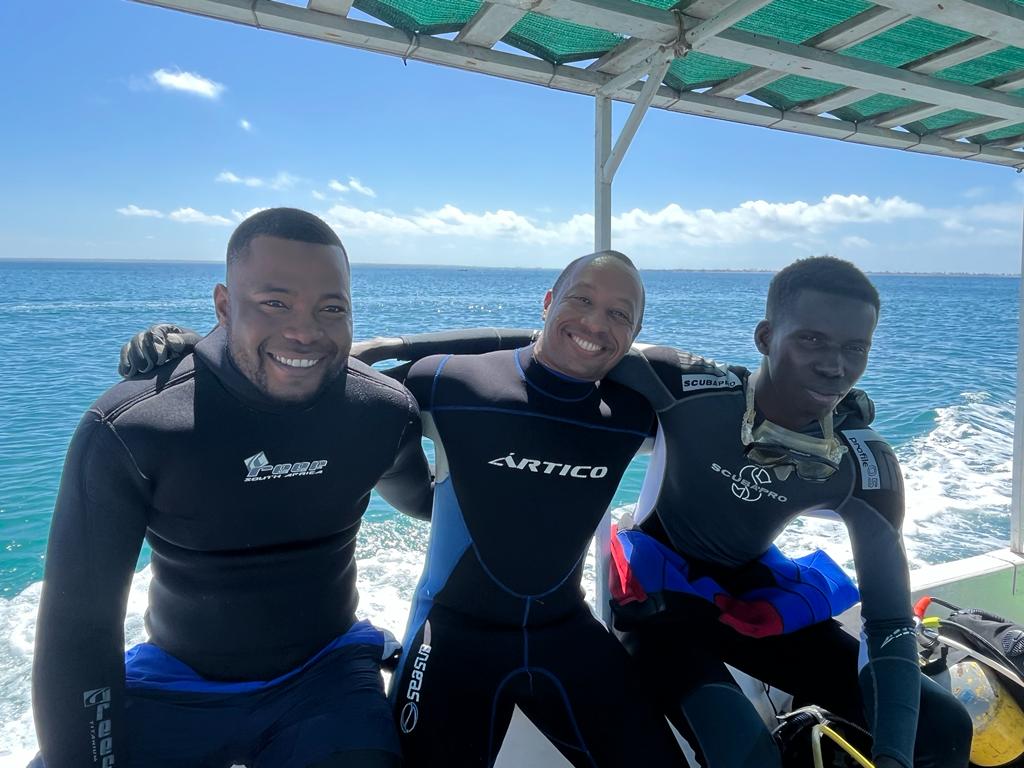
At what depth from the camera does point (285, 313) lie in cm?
138

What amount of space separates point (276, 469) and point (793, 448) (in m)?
1.30

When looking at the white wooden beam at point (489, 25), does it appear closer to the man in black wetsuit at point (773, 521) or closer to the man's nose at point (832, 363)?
the man in black wetsuit at point (773, 521)

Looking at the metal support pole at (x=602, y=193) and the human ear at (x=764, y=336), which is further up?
the metal support pole at (x=602, y=193)

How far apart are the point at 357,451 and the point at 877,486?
1.39 meters

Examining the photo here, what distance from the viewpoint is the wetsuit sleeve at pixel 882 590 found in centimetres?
161

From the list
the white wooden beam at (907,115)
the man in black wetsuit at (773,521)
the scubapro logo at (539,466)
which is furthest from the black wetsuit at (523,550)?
the white wooden beam at (907,115)

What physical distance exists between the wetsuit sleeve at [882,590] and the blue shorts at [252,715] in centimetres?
121

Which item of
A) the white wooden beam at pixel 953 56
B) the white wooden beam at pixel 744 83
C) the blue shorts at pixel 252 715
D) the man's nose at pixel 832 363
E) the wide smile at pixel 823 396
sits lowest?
the blue shorts at pixel 252 715

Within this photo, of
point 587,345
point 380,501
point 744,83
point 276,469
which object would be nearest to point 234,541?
point 276,469

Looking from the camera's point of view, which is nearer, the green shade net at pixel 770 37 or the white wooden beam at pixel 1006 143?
the green shade net at pixel 770 37

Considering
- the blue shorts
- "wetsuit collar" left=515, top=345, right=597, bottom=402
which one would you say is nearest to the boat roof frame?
"wetsuit collar" left=515, top=345, right=597, bottom=402

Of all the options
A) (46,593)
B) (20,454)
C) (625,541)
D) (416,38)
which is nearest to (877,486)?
(625,541)

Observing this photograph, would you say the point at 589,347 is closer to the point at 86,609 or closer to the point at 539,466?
the point at 539,466

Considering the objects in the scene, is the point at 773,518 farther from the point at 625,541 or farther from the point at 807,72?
the point at 807,72
